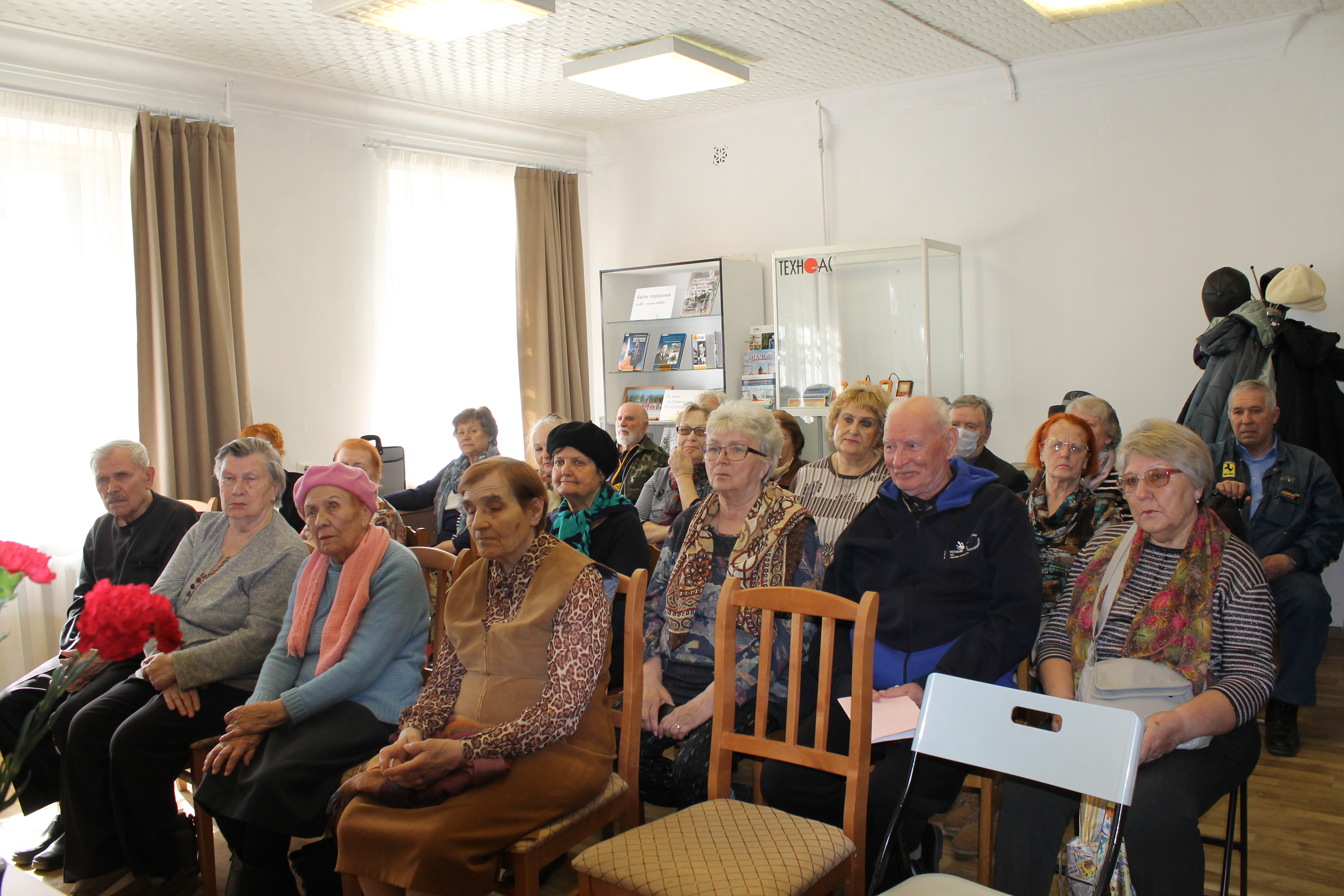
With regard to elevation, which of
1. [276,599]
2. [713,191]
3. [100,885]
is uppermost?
[713,191]

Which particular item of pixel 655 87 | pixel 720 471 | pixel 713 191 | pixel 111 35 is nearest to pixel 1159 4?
pixel 655 87

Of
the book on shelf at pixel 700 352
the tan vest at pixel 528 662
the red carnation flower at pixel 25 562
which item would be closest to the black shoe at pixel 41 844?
the tan vest at pixel 528 662

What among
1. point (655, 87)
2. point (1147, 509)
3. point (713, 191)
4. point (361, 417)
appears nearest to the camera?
point (1147, 509)

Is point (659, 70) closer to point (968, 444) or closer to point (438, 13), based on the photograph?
point (438, 13)

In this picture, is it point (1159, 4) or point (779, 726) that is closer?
point (779, 726)

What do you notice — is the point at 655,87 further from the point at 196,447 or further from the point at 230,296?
the point at 196,447

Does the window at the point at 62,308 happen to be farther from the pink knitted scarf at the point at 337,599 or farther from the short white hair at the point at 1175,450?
the short white hair at the point at 1175,450

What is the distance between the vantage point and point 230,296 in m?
5.17

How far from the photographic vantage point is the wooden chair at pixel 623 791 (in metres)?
2.08

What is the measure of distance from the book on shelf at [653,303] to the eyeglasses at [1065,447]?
360 centimetres

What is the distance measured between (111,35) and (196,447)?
6.69 feet

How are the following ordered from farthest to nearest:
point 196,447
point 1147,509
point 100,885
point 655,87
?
1. point 655,87
2. point 196,447
3. point 100,885
4. point 1147,509

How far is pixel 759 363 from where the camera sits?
630 cm

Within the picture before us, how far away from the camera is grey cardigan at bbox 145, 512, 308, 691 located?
271 cm
